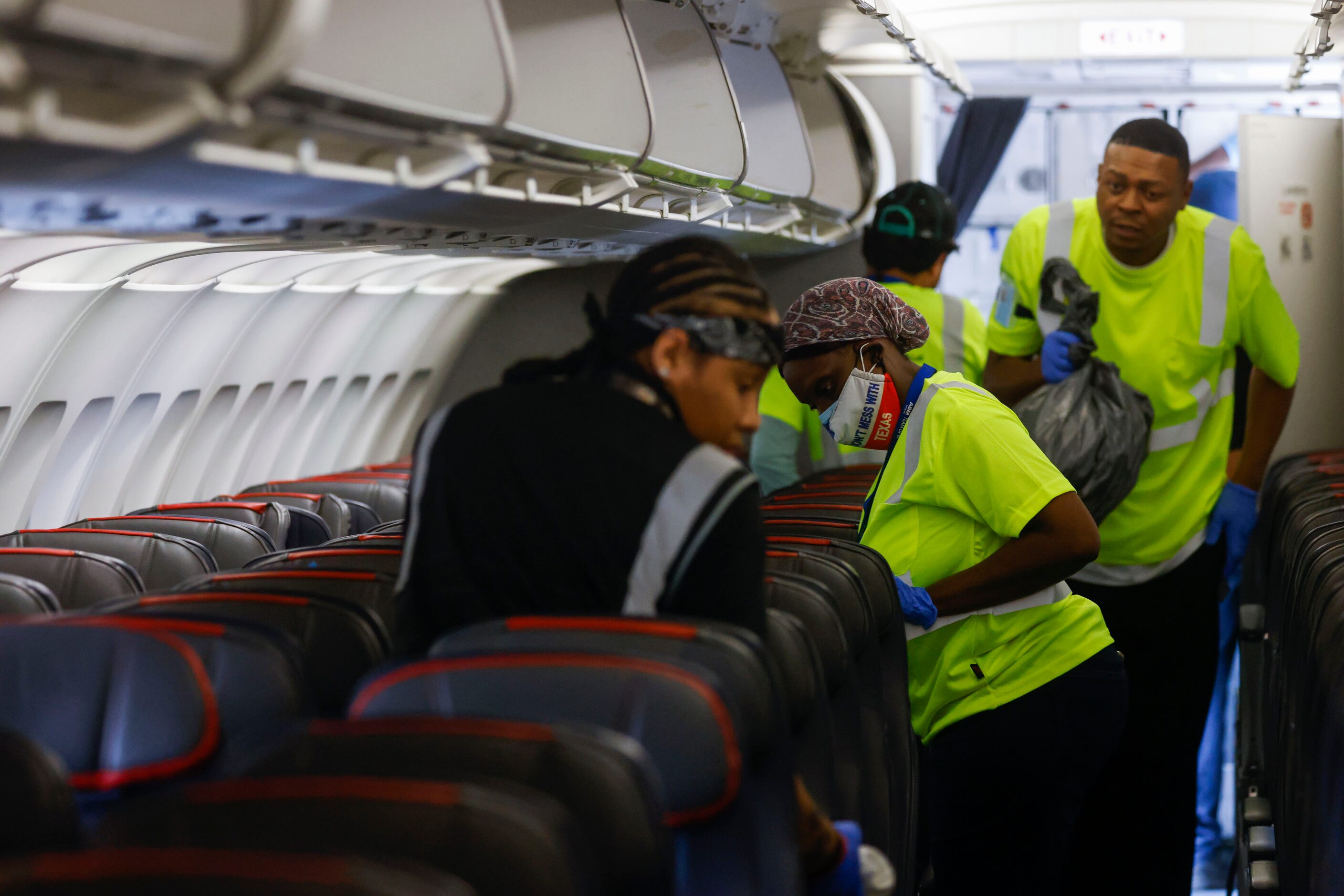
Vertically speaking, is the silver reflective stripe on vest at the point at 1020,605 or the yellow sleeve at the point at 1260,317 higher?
the yellow sleeve at the point at 1260,317

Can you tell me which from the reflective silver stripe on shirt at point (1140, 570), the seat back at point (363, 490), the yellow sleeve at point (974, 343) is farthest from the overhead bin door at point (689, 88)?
the seat back at point (363, 490)

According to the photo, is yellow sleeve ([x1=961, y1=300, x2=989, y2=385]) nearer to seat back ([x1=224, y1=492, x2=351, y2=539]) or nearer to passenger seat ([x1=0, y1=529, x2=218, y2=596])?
seat back ([x1=224, y1=492, x2=351, y2=539])

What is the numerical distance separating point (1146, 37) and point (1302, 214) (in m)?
1.93

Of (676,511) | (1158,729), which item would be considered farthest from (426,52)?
(1158,729)

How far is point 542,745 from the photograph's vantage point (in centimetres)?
174

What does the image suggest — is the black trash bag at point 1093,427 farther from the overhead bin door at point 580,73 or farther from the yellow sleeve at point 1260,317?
the overhead bin door at point 580,73

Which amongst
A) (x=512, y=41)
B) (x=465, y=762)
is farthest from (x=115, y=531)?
(x=465, y=762)

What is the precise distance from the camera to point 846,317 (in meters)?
3.25

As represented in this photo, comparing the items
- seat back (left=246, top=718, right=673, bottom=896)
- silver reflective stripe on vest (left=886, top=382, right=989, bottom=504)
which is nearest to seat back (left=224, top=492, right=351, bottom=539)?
silver reflective stripe on vest (left=886, top=382, right=989, bottom=504)

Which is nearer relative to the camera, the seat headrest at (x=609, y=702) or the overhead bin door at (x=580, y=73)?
the seat headrest at (x=609, y=702)

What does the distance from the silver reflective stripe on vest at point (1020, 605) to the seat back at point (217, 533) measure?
2.13m

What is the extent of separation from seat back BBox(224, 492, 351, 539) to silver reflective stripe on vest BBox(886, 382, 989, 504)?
2.92m

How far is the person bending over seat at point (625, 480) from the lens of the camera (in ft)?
7.04

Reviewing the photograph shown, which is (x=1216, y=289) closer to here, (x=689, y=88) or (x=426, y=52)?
(x=689, y=88)
